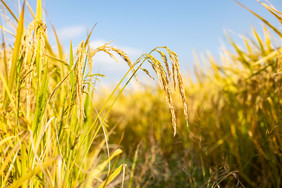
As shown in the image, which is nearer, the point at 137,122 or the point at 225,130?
the point at 225,130

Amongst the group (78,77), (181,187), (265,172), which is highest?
(78,77)

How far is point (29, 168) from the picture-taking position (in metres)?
1.01

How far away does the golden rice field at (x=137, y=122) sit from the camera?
987mm

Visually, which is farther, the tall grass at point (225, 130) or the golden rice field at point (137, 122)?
the tall grass at point (225, 130)

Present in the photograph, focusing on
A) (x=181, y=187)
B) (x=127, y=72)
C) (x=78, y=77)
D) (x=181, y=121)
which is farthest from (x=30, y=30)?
(x=181, y=121)

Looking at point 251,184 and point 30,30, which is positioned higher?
point 30,30

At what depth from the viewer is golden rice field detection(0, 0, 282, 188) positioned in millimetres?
987

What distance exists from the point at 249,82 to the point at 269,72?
0.32 metres

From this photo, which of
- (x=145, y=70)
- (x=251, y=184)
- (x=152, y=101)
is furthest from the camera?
(x=152, y=101)

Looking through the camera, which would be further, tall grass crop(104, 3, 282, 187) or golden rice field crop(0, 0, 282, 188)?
tall grass crop(104, 3, 282, 187)

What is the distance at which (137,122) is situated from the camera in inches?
146

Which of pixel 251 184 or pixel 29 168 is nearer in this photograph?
pixel 29 168

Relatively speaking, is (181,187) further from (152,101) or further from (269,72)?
(152,101)

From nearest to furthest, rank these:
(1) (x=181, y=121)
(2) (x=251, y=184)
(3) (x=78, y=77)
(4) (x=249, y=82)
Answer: (3) (x=78, y=77), (2) (x=251, y=184), (4) (x=249, y=82), (1) (x=181, y=121)
